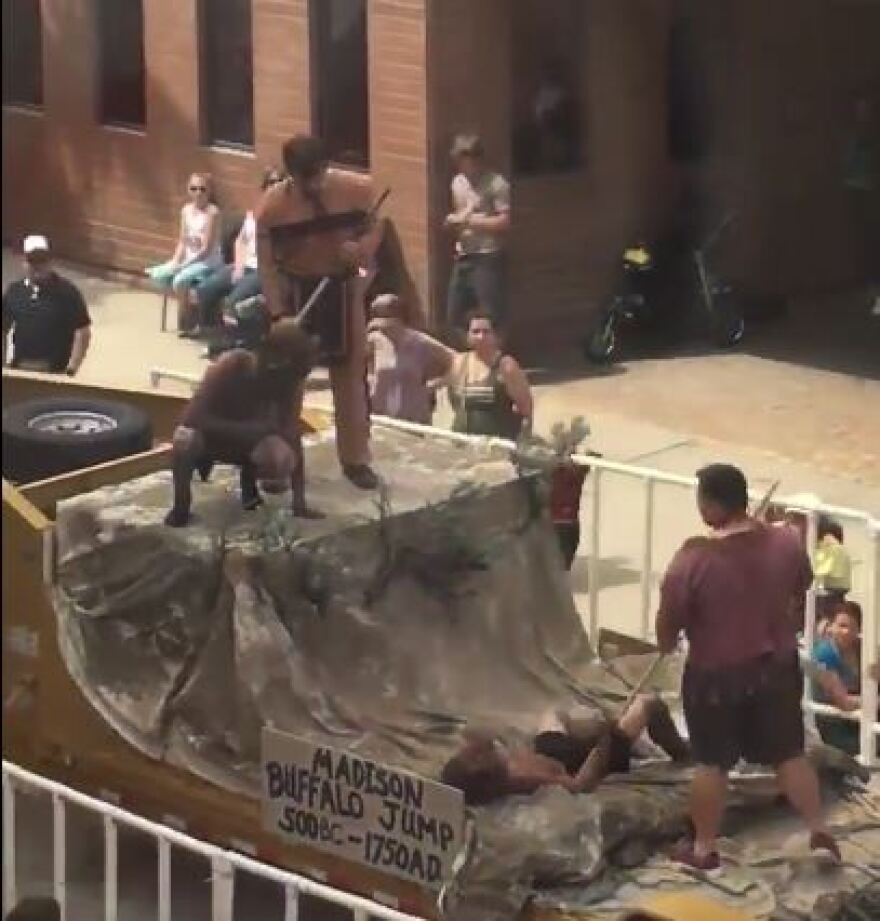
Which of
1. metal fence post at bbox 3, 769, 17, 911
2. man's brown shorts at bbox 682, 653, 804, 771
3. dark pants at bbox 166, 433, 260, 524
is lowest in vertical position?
metal fence post at bbox 3, 769, 17, 911

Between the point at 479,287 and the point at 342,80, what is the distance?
43cm

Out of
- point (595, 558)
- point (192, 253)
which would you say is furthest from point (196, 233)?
point (595, 558)

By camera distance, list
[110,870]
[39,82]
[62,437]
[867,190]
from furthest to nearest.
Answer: [62,437] → [39,82] → [110,870] → [867,190]

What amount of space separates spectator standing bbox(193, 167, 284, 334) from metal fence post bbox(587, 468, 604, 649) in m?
0.79

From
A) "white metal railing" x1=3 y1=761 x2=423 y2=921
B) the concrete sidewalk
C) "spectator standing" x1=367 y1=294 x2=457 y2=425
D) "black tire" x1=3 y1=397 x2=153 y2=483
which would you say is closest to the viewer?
"white metal railing" x1=3 y1=761 x2=423 y2=921

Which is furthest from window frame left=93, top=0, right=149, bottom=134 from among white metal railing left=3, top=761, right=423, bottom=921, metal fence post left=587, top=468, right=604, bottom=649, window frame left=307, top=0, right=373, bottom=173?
white metal railing left=3, top=761, right=423, bottom=921

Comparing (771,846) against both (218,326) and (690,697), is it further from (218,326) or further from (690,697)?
(218,326)

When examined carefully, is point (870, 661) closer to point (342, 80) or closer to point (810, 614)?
point (810, 614)

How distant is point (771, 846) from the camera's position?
5180 millimetres

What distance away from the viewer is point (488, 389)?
567 centimetres

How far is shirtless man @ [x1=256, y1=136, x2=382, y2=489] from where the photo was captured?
17.7 ft

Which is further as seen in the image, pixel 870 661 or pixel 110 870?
pixel 870 661

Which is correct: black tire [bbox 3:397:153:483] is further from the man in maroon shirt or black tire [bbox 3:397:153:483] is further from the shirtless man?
the man in maroon shirt

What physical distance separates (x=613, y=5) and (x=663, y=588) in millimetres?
969
